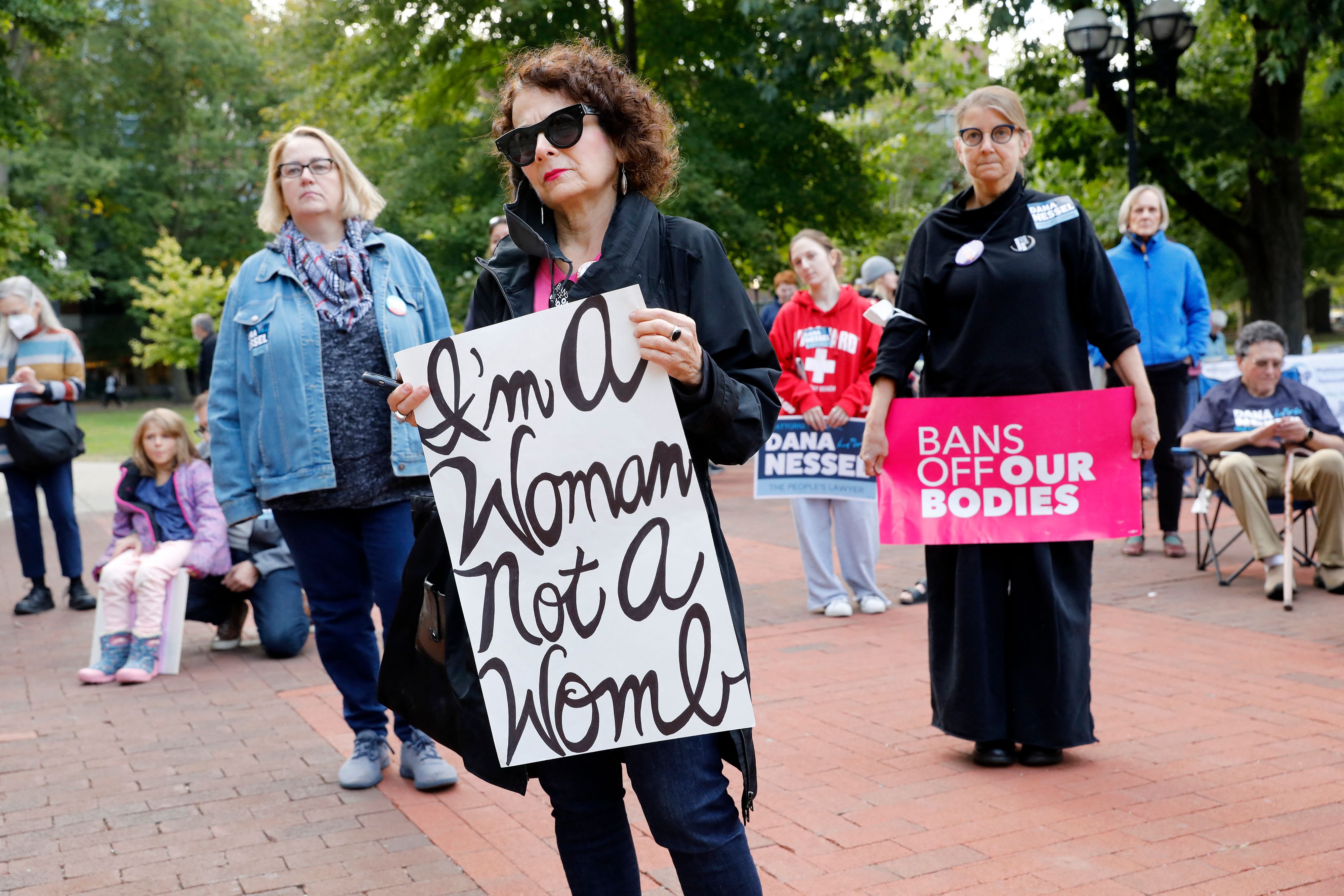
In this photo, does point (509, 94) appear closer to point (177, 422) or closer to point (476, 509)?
point (476, 509)

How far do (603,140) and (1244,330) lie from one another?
20.5ft

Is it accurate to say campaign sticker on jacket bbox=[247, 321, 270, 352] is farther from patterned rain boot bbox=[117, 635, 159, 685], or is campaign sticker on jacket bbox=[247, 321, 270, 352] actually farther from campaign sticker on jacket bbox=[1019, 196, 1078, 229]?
patterned rain boot bbox=[117, 635, 159, 685]

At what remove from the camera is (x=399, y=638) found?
2.63m

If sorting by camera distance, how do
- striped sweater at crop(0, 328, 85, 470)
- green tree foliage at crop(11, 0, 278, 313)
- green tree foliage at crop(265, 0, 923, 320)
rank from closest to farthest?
striped sweater at crop(0, 328, 85, 470) < green tree foliage at crop(265, 0, 923, 320) < green tree foliage at crop(11, 0, 278, 313)

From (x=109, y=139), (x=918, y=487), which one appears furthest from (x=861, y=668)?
(x=109, y=139)

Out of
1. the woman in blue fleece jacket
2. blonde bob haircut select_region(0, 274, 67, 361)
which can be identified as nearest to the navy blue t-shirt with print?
the woman in blue fleece jacket

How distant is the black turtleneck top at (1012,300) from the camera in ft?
13.6

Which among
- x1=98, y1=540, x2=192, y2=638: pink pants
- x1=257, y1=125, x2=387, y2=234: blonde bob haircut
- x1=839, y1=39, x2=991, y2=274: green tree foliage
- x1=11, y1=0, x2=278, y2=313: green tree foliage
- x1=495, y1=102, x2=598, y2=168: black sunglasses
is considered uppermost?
x1=11, y1=0, x2=278, y2=313: green tree foliage

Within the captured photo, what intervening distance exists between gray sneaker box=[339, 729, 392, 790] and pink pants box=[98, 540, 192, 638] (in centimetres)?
236

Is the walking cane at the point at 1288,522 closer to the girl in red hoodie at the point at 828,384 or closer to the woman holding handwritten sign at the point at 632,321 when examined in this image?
the girl in red hoodie at the point at 828,384

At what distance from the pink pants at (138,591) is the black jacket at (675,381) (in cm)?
430

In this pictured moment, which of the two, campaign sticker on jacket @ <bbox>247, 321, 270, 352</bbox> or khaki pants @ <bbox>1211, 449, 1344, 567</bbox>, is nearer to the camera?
campaign sticker on jacket @ <bbox>247, 321, 270, 352</bbox>

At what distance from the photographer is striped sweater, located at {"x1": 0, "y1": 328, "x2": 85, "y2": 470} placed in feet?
27.2

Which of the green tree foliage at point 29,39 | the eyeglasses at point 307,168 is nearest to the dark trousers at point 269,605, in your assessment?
the eyeglasses at point 307,168
